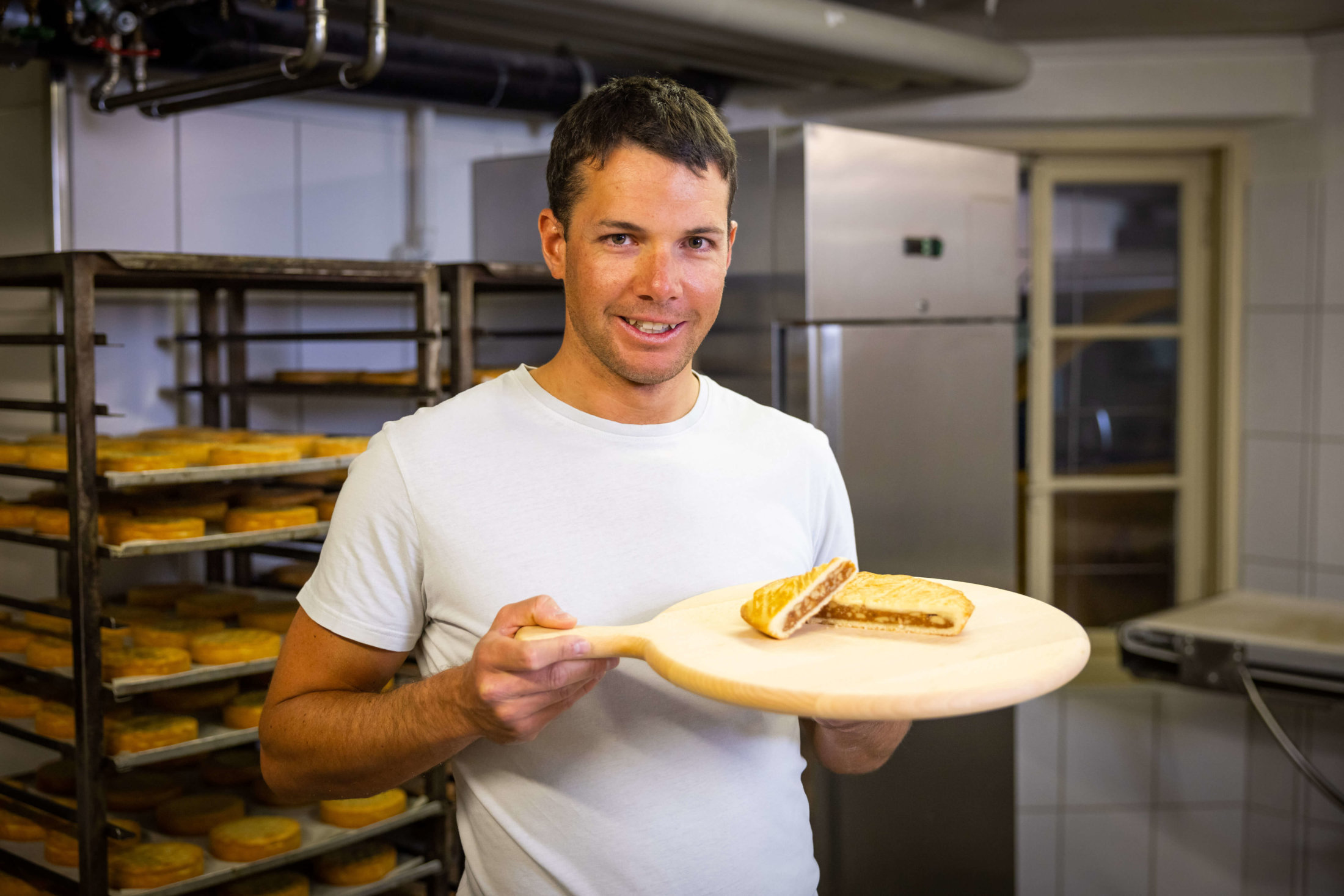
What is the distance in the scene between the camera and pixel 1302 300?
3.47 meters

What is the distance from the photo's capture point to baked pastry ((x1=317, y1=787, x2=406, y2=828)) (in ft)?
7.14

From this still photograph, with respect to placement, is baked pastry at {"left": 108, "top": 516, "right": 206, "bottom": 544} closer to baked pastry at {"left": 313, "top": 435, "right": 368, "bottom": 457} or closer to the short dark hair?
baked pastry at {"left": 313, "top": 435, "right": 368, "bottom": 457}

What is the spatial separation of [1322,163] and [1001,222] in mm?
1262

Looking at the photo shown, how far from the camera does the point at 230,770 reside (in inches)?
90.8

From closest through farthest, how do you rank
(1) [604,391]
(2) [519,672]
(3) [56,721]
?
(2) [519,672] < (1) [604,391] < (3) [56,721]

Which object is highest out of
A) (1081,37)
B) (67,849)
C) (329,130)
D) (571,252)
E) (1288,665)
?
(1081,37)

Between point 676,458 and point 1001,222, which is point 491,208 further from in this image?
point 676,458

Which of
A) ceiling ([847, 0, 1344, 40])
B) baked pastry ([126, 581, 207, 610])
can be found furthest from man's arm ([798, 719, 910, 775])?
ceiling ([847, 0, 1344, 40])

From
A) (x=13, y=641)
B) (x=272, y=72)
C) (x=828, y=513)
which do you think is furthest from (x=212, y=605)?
(x=828, y=513)

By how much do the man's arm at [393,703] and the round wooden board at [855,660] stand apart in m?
0.03

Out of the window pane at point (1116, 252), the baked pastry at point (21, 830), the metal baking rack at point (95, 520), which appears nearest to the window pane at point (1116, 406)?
the window pane at point (1116, 252)

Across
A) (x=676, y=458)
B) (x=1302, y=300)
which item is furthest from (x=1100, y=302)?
(x=676, y=458)

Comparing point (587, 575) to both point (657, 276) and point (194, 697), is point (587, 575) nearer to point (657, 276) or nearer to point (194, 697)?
point (657, 276)

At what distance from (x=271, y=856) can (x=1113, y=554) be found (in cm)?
285
